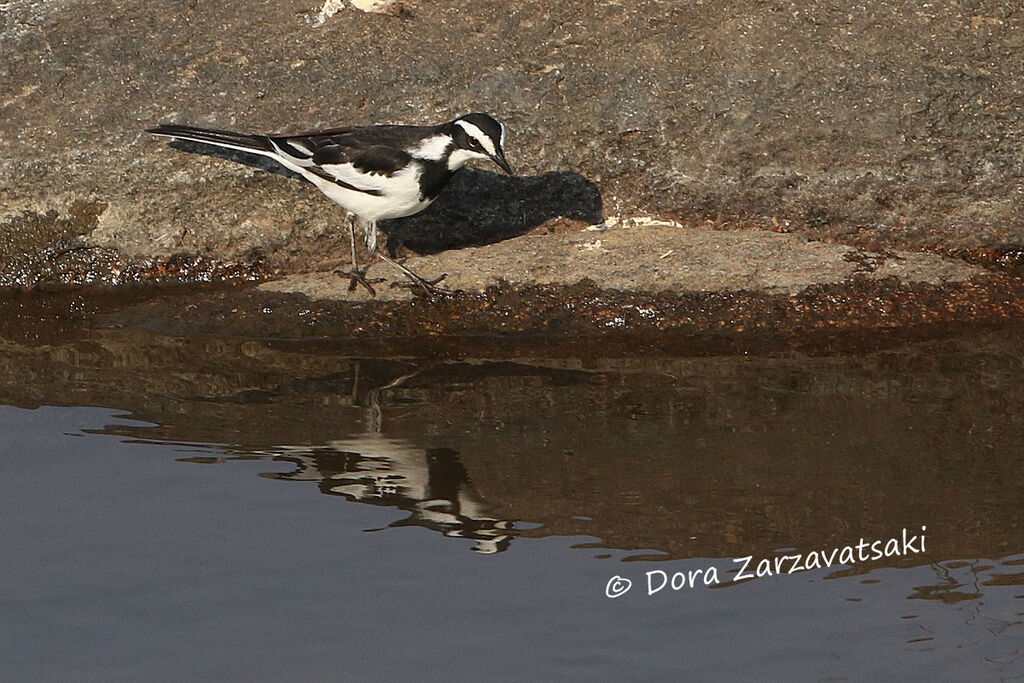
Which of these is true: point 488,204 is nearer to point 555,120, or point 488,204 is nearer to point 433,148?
point 555,120

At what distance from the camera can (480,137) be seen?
6.43 m

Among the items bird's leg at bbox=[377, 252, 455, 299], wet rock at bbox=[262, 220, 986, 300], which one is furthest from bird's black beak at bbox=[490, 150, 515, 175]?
bird's leg at bbox=[377, 252, 455, 299]

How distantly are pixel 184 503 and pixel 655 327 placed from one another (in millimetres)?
2472

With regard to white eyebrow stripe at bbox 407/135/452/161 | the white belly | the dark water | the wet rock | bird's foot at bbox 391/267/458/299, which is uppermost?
white eyebrow stripe at bbox 407/135/452/161

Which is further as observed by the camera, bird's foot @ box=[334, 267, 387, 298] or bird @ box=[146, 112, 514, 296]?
bird's foot @ box=[334, 267, 387, 298]

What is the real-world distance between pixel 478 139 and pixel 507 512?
2.31 metres

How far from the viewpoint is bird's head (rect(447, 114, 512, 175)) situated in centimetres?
642

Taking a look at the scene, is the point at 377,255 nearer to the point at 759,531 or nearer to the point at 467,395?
the point at 467,395

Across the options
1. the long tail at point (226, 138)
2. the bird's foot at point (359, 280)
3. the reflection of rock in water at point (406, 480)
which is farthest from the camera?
the long tail at point (226, 138)

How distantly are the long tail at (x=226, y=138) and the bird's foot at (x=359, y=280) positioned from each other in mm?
690

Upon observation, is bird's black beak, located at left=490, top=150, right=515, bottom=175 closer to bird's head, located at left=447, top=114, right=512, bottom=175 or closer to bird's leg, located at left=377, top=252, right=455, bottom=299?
bird's head, located at left=447, top=114, right=512, bottom=175

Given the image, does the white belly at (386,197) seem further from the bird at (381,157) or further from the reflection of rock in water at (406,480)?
the reflection of rock in water at (406,480)

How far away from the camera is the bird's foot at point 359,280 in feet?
22.0

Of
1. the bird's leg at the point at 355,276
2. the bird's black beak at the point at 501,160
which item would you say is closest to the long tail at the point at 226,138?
the bird's leg at the point at 355,276
